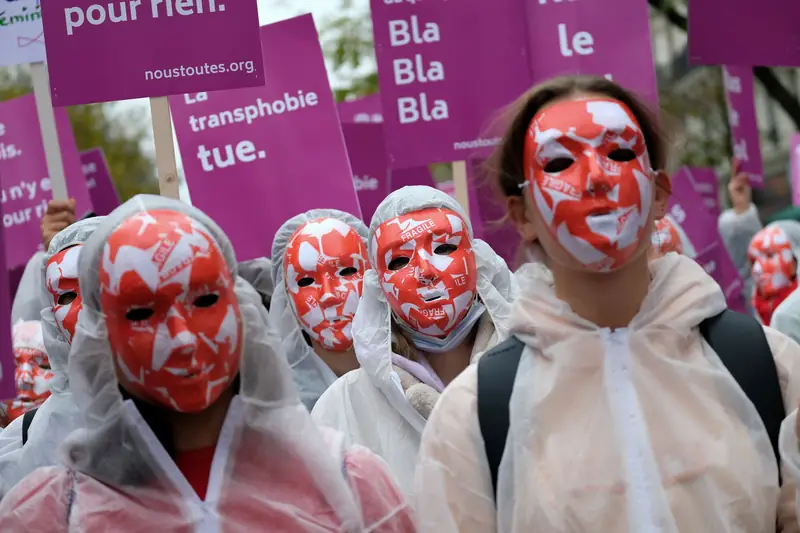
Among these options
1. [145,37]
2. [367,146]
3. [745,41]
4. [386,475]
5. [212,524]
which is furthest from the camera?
[367,146]

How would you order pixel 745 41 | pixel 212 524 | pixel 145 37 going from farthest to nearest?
pixel 745 41
pixel 145 37
pixel 212 524

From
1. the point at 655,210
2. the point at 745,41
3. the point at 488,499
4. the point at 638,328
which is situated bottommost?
the point at 488,499

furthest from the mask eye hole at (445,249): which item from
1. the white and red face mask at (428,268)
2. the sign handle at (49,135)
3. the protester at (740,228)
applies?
the protester at (740,228)

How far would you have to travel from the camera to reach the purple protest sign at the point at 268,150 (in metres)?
7.30

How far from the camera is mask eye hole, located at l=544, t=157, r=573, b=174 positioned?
3.42 metres

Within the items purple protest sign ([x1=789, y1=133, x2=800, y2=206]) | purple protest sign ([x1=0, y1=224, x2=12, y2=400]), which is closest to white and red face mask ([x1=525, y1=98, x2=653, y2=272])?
purple protest sign ([x1=0, y1=224, x2=12, y2=400])

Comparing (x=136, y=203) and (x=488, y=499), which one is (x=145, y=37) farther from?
(x=488, y=499)

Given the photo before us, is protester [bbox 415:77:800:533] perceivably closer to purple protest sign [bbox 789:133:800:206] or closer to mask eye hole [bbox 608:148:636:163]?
mask eye hole [bbox 608:148:636:163]

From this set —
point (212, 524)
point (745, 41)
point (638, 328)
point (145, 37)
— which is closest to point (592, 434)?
point (638, 328)

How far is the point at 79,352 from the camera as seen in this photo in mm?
3254

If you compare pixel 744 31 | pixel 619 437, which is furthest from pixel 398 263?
pixel 744 31

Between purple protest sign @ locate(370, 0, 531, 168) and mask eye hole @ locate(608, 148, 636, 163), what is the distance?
3.82 metres

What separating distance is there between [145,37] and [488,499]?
3438mm

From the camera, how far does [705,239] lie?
420 inches
